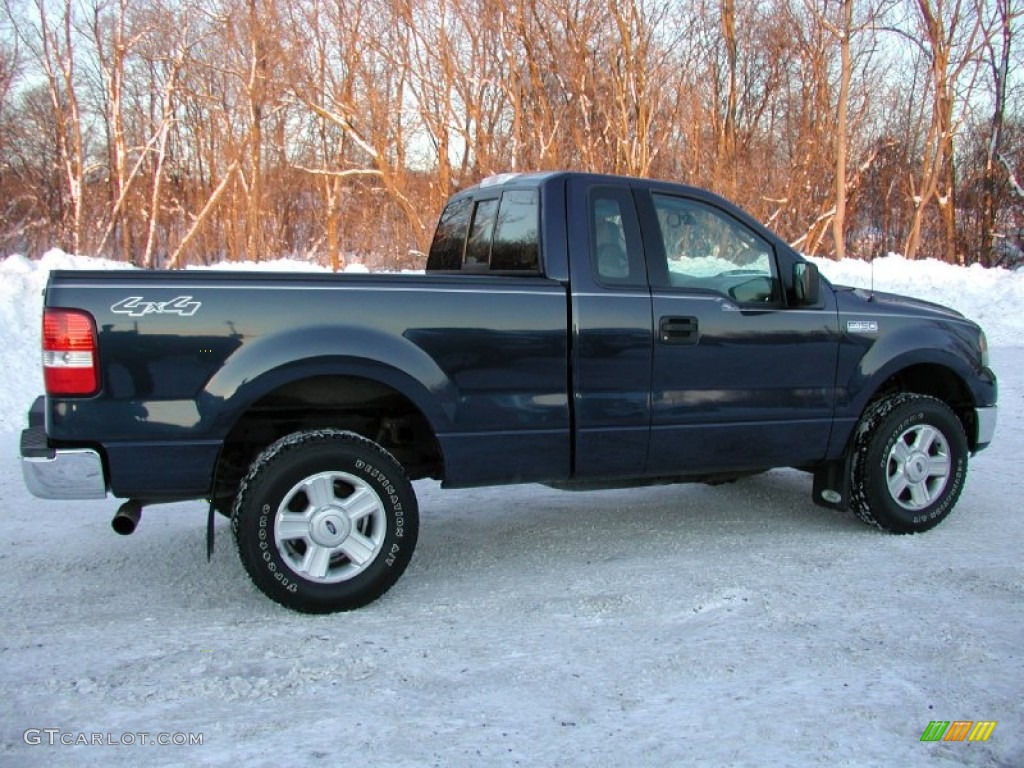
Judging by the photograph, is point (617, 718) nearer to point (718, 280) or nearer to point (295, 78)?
point (718, 280)

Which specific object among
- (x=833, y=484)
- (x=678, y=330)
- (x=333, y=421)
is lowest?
(x=833, y=484)

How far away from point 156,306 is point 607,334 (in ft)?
6.71

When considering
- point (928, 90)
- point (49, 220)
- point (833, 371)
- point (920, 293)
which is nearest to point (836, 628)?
point (833, 371)

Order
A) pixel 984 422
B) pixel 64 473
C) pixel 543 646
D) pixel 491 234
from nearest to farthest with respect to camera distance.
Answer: pixel 543 646 < pixel 64 473 < pixel 491 234 < pixel 984 422

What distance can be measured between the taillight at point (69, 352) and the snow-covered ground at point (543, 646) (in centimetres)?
103

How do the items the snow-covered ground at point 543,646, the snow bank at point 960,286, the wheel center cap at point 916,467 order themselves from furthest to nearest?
the snow bank at point 960,286 → the wheel center cap at point 916,467 → the snow-covered ground at point 543,646

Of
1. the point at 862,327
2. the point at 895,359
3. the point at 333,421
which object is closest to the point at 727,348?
the point at 862,327

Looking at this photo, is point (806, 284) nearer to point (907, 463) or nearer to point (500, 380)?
point (907, 463)

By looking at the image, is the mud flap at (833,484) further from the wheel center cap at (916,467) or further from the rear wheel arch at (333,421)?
the rear wheel arch at (333,421)

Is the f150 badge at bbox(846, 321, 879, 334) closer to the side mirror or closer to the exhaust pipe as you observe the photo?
the side mirror

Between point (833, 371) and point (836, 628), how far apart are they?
1696 mm

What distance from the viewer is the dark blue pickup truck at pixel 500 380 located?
12.0 feet

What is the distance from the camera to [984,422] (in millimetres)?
5309

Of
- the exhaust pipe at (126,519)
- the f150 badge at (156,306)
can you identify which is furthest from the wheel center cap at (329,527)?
the f150 badge at (156,306)
